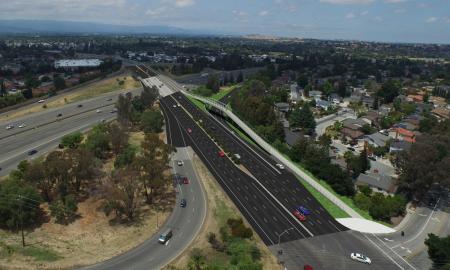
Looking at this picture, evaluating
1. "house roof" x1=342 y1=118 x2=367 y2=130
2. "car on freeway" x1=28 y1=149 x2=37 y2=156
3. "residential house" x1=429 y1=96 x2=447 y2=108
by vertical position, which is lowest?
"car on freeway" x1=28 y1=149 x2=37 y2=156

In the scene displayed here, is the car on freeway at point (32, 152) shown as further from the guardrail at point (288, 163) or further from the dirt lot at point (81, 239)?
the guardrail at point (288, 163)

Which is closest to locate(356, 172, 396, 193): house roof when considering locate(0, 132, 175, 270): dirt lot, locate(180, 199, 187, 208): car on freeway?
locate(180, 199, 187, 208): car on freeway

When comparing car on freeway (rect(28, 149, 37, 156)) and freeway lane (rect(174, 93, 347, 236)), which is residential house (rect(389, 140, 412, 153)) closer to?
freeway lane (rect(174, 93, 347, 236))

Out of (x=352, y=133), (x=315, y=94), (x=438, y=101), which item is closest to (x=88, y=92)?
(x=315, y=94)

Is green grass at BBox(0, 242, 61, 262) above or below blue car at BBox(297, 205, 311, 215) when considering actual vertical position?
below

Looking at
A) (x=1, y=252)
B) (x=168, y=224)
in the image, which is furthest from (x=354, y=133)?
(x=1, y=252)

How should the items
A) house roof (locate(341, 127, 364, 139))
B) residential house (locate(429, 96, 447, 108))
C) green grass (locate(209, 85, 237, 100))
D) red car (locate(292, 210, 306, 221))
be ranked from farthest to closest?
green grass (locate(209, 85, 237, 100)), residential house (locate(429, 96, 447, 108)), house roof (locate(341, 127, 364, 139)), red car (locate(292, 210, 306, 221))

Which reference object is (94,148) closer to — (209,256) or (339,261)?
(209,256)
